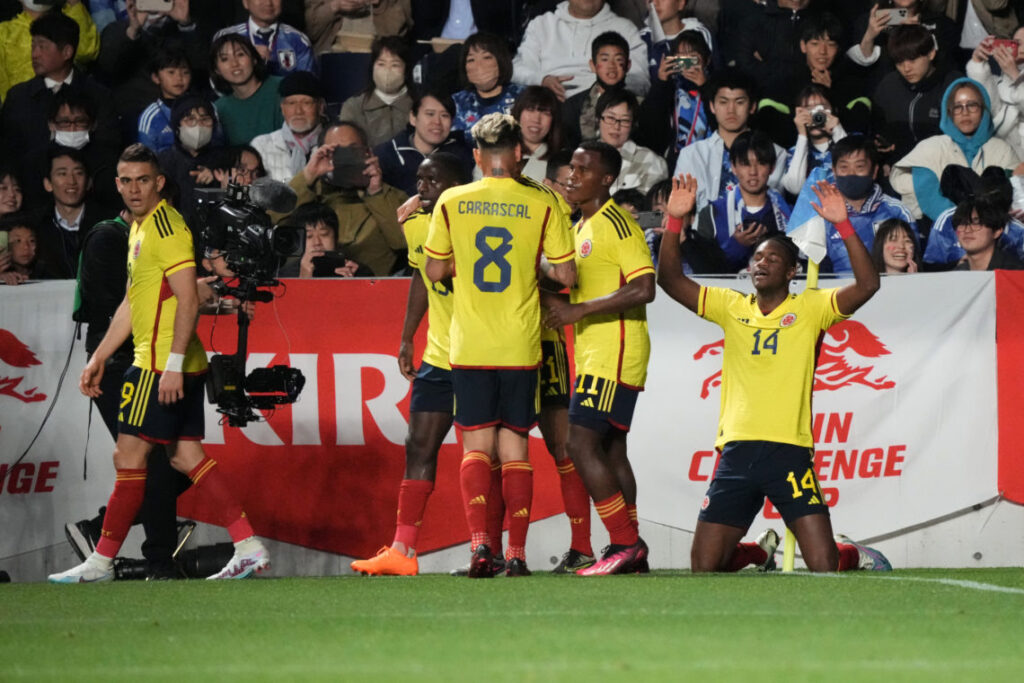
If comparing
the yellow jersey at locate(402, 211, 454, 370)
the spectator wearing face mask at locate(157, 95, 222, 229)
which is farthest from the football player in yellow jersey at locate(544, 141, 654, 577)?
the spectator wearing face mask at locate(157, 95, 222, 229)

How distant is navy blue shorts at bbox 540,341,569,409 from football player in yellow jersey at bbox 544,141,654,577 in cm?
30

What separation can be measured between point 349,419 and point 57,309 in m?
1.90

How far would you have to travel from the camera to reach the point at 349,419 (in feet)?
27.7

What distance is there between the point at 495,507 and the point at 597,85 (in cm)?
446

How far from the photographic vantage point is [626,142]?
10.2 m

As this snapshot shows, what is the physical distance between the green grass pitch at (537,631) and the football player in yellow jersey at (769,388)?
0.63m

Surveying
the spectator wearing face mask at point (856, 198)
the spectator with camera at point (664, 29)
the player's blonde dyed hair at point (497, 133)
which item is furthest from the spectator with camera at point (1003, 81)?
the player's blonde dyed hair at point (497, 133)

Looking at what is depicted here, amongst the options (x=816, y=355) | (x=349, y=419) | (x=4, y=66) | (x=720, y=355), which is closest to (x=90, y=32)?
(x=4, y=66)

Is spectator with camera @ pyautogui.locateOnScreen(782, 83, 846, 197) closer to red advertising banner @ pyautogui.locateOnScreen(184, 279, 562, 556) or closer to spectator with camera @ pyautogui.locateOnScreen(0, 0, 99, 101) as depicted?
red advertising banner @ pyautogui.locateOnScreen(184, 279, 562, 556)

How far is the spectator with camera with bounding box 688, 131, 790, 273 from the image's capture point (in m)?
9.64

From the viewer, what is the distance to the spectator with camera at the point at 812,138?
1016 centimetres

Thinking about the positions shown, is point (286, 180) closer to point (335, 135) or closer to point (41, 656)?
point (335, 135)

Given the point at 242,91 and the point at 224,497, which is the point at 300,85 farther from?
the point at 224,497

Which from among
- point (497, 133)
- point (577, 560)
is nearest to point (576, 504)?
point (577, 560)
